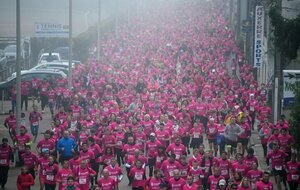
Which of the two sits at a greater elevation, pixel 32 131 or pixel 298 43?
pixel 298 43

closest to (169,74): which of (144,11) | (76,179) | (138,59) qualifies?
(138,59)

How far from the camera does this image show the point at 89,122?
24.7m

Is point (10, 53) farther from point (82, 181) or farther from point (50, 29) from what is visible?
point (82, 181)

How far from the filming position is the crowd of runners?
1872 centimetres

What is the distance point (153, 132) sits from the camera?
23.6m

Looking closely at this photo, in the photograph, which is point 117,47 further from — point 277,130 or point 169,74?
point 277,130

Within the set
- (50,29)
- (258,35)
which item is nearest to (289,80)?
(258,35)

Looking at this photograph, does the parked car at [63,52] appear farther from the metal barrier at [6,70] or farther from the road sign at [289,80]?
the road sign at [289,80]

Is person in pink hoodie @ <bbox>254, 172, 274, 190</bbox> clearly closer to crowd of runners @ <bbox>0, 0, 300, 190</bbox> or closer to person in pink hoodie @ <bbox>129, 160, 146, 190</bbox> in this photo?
crowd of runners @ <bbox>0, 0, 300, 190</bbox>

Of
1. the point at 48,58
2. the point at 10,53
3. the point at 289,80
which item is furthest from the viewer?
the point at 10,53

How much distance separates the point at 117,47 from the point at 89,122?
32.6 meters

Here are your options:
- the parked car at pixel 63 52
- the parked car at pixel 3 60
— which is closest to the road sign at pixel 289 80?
the parked car at pixel 3 60

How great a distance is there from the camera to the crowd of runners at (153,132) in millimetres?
18719

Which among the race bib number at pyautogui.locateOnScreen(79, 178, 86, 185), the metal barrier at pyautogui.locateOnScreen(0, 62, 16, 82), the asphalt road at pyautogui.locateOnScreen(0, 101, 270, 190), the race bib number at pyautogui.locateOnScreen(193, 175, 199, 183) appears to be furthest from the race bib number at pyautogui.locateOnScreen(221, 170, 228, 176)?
the metal barrier at pyautogui.locateOnScreen(0, 62, 16, 82)
